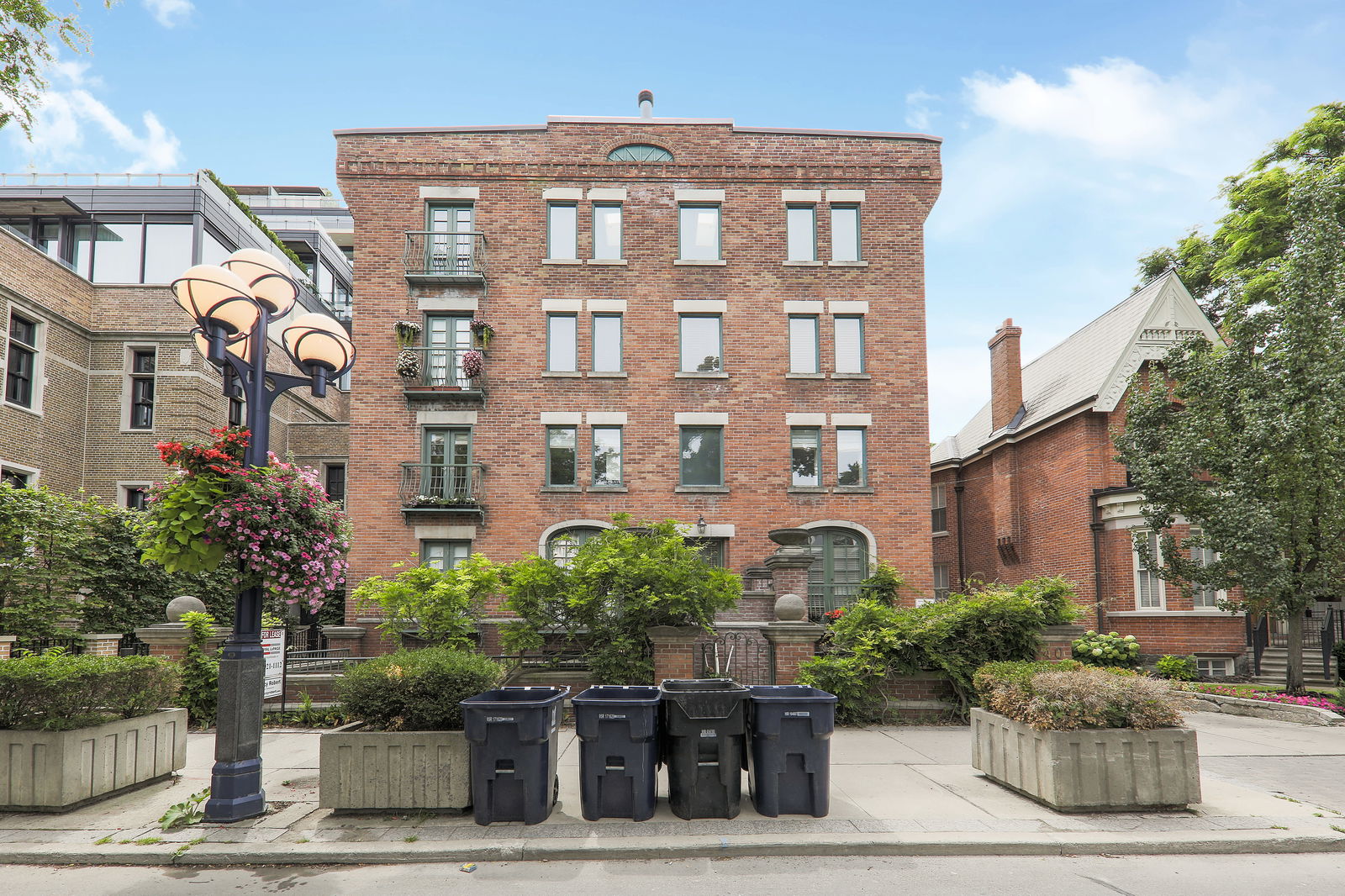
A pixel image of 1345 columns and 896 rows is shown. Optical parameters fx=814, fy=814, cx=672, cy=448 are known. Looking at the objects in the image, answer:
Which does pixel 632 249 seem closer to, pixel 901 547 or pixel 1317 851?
pixel 901 547

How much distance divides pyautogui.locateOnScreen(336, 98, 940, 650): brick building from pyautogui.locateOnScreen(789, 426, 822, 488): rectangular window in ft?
0.16

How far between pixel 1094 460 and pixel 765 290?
31.4 ft

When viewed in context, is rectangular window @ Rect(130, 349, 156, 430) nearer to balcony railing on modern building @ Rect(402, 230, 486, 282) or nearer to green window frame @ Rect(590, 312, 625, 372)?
balcony railing on modern building @ Rect(402, 230, 486, 282)

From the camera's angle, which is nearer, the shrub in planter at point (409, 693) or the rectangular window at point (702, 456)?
the shrub in planter at point (409, 693)

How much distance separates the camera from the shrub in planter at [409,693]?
732 cm

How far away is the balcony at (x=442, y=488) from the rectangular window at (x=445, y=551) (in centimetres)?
81

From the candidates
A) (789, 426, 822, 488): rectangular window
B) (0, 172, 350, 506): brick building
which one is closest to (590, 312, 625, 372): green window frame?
(789, 426, 822, 488): rectangular window

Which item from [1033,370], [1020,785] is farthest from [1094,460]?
[1020,785]

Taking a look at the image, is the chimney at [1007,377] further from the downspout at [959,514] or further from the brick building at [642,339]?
the brick building at [642,339]

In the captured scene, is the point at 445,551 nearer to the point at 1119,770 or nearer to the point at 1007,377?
the point at 1119,770

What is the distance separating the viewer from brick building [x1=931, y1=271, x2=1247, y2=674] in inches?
777

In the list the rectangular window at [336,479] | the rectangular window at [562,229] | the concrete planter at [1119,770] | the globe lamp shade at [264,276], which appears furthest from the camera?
the rectangular window at [336,479]

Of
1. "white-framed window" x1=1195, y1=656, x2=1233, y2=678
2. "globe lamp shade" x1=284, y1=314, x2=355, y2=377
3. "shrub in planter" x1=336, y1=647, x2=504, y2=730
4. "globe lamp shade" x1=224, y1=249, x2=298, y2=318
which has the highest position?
"globe lamp shade" x1=224, y1=249, x2=298, y2=318

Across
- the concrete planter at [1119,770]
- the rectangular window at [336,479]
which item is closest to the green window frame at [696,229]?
the rectangular window at [336,479]
